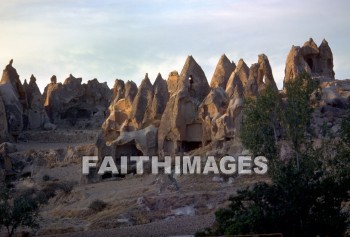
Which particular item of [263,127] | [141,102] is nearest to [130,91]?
[141,102]

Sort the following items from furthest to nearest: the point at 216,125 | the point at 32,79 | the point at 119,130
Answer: the point at 32,79
the point at 119,130
the point at 216,125

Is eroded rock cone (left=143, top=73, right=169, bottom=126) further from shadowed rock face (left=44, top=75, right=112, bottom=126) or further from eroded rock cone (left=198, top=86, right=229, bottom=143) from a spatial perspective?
shadowed rock face (left=44, top=75, right=112, bottom=126)

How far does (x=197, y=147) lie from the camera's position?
137 ft

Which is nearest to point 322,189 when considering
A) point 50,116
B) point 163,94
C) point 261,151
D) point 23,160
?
point 261,151

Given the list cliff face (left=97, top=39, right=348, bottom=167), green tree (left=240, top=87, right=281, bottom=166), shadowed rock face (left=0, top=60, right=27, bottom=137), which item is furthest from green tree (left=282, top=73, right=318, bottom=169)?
shadowed rock face (left=0, top=60, right=27, bottom=137)

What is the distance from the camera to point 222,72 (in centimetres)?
5188

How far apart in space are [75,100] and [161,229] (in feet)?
145

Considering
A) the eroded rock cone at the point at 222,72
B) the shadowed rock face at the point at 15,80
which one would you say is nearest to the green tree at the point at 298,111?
the eroded rock cone at the point at 222,72

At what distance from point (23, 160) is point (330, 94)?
20.7 m

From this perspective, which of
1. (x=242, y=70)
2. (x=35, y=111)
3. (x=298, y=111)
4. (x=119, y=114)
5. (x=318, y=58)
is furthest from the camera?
(x=35, y=111)

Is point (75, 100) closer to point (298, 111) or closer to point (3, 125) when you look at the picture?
point (3, 125)

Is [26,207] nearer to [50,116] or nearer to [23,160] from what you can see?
[23,160]

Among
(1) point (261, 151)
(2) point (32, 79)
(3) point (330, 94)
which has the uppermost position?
(2) point (32, 79)

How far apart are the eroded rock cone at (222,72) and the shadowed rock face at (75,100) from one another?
15.9m
